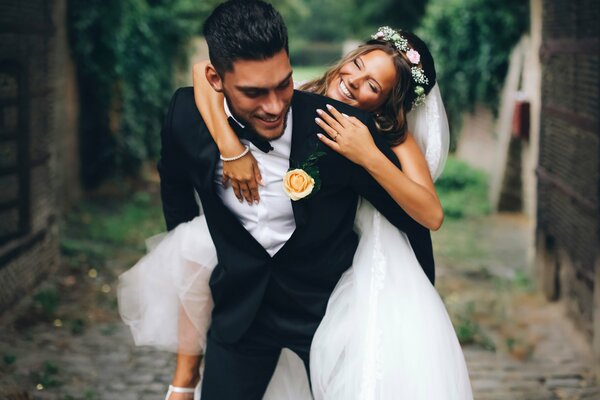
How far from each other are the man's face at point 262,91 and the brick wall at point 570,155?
3855 millimetres

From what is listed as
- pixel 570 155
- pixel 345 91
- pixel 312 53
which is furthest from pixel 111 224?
pixel 312 53

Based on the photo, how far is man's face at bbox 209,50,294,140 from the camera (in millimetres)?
2363

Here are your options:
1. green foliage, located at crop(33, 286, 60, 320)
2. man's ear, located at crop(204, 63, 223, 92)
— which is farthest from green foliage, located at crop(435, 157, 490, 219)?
man's ear, located at crop(204, 63, 223, 92)

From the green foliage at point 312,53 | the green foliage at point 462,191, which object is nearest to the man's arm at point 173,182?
the green foliage at point 462,191

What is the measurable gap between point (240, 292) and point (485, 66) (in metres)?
10.7

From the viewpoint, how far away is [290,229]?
2.71 meters

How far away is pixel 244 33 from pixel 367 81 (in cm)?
63

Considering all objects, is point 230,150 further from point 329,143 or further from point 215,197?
point 329,143

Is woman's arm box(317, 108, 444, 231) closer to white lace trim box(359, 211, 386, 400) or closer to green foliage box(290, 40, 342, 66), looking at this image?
white lace trim box(359, 211, 386, 400)

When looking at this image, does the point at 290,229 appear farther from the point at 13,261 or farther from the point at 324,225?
the point at 13,261

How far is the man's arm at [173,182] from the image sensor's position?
2.71 meters

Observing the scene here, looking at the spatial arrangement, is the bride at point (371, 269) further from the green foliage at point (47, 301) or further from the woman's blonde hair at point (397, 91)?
the green foliage at point (47, 301)

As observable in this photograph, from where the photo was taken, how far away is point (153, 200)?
1185 cm

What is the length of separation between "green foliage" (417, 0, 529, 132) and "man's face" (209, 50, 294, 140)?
997 centimetres
